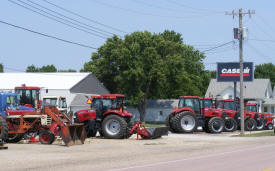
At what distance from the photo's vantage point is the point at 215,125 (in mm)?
36375

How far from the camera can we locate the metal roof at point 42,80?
56750mm

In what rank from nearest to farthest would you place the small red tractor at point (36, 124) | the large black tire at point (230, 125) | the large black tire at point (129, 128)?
1. the small red tractor at point (36, 124)
2. the large black tire at point (129, 128)
3. the large black tire at point (230, 125)

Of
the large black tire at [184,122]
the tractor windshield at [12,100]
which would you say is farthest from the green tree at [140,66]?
the tractor windshield at [12,100]

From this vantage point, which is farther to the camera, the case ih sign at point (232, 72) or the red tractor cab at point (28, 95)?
the case ih sign at point (232, 72)

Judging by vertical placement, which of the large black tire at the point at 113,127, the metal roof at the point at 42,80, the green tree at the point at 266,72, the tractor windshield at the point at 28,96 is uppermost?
the green tree at the point at 266,72

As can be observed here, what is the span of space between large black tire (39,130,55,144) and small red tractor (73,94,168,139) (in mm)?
4288

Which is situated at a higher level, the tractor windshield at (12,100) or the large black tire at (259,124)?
the tractor windshield at (12,100)

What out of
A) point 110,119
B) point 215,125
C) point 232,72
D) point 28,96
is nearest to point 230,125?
point 215,125

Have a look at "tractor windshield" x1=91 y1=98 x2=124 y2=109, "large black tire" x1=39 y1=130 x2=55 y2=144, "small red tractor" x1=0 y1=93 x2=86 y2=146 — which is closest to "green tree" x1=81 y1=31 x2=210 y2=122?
"tractor windshield" x1=91 y1=98 x2=124 y2=109

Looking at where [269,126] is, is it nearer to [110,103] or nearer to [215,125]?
[215,125]

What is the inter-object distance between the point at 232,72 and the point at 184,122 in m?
17.2

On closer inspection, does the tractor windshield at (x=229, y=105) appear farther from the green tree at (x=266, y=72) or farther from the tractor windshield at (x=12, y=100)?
the green tree at (x=266, y=72)

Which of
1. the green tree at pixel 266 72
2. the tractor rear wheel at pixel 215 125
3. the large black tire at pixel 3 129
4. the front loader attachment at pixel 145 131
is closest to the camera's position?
the large black tire at pixel 3 129

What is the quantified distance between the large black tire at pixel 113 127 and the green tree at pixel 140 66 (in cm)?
3638
